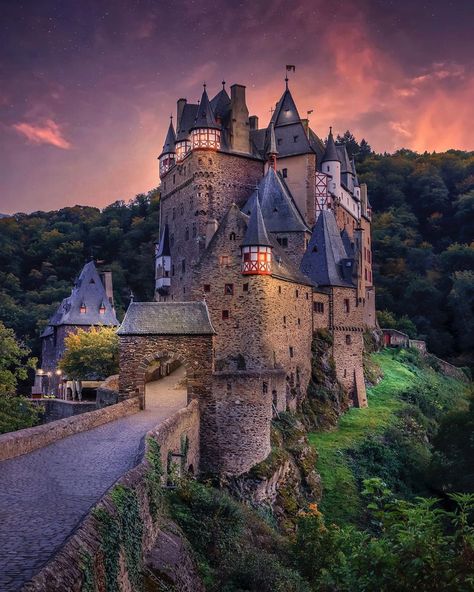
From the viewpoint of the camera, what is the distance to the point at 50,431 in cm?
1919

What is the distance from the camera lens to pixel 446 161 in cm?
10031

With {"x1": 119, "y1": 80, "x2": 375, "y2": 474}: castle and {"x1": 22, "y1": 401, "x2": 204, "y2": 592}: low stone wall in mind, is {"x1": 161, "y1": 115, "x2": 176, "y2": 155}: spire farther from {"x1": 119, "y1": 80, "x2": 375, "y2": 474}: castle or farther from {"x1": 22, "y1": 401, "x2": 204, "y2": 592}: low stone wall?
{"x1": 22, "y1": 401, "x2": 204, "y2": 592}: low stone wall

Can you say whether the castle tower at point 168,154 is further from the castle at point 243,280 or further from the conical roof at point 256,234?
the conical roof at point 256,234

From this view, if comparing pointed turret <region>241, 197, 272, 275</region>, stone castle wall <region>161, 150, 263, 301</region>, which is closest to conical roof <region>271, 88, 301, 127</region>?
stone castle wall <region>161, 150, 263, 301</region>

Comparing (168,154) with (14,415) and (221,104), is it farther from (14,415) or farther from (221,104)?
(14,415)

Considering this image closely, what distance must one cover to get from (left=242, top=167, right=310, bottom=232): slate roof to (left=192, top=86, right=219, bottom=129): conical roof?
21.6 ft

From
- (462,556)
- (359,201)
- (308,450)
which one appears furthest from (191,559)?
(359,201)

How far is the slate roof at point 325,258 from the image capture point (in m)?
44.3

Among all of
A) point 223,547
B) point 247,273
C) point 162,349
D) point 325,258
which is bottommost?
point 223,547

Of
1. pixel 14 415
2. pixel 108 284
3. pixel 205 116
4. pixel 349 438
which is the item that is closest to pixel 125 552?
pixel 14 415

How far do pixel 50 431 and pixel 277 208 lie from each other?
100ft

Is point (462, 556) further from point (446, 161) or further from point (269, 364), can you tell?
point (446, 161)

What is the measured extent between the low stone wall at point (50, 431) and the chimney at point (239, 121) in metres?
30.6

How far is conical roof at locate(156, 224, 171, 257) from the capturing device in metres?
54.2
